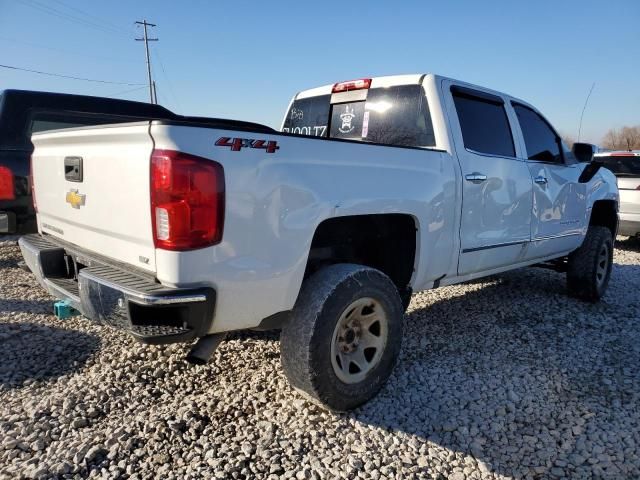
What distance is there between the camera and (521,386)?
3.10 m

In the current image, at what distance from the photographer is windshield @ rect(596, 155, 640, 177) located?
26.0 feet

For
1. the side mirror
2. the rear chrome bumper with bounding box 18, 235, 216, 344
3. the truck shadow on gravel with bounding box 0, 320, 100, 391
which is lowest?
the truck shadow on gravel with bounding box 0, 320, 100, 391

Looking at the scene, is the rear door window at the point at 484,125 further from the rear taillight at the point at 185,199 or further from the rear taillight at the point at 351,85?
the rear taillight at the point at 185,199

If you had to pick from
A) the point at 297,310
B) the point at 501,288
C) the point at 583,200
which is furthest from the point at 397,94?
the point at 501,288

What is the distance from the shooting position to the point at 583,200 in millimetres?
4891

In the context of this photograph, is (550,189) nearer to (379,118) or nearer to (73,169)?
(379,118)

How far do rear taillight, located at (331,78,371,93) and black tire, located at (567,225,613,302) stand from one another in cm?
309

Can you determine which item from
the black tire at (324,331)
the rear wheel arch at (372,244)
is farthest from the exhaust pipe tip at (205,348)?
the rear wheel arch at (372,244)

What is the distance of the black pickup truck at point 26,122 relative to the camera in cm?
465

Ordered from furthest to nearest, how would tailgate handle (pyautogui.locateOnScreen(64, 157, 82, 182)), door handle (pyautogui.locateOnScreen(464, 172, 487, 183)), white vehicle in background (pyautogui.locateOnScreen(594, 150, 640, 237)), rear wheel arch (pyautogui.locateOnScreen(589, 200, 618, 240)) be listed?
white vehicle in background (pyautogui.locateOnScreen(594, 150, 640, 237)) → rear wheel arch (pyautogui.locateOnScreen(589, 200, 618, 240)) → door handle (pyautogui.locateOnScreen(464, 172, 487, 183)) → tailgate handle (pyautogui.locateOnScreen(64, 157, 82, 182))

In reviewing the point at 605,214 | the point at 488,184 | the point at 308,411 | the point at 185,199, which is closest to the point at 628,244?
the point at 605,214

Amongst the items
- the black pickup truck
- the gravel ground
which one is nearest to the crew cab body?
the gravel ground

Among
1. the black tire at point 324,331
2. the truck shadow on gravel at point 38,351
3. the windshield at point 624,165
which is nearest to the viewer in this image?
the black tire at point 324,331

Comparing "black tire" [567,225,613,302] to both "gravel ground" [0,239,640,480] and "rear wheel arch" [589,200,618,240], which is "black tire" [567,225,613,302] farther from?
"gravel ground" [0,239,640,480]
